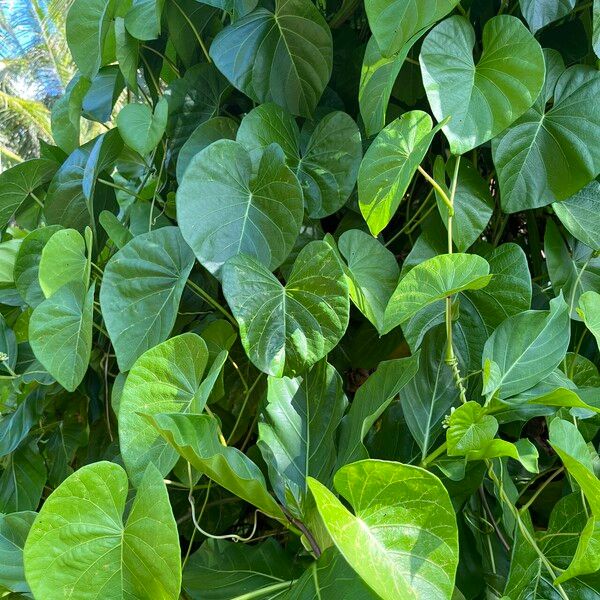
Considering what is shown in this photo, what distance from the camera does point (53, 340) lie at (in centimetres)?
58

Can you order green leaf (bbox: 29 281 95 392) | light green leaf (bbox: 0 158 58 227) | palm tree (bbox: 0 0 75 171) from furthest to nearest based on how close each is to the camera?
palm tree (bbox: 0 0 75 171) < light green leaf (bbox: 0 158 58 227) < green leaf (bbox: 29 281 95 392)

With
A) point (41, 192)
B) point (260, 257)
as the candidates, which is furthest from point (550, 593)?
point (41, 192)

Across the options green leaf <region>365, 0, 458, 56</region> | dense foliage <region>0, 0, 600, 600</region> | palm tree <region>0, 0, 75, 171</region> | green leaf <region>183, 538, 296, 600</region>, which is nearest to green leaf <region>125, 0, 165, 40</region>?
dense foliage <region>0, 0, 600, 600</region>

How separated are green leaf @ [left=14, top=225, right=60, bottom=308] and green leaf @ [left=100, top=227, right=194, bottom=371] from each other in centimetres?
14

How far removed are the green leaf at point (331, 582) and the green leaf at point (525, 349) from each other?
143 mm

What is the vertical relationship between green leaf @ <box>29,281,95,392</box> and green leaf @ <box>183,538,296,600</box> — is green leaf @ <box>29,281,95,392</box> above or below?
above

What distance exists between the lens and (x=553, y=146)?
0.56 metres

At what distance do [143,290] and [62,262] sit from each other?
0.10 m

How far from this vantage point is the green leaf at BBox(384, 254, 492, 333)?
0.47 m

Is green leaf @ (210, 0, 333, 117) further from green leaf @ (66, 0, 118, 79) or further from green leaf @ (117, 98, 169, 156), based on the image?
green leaf @ (66, 0, 118, 79)

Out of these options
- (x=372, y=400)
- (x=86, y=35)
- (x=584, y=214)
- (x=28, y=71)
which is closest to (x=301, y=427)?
(x=372, y=400)

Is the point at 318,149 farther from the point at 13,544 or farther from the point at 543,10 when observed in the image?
the point at 13,544

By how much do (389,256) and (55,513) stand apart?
0.31 m

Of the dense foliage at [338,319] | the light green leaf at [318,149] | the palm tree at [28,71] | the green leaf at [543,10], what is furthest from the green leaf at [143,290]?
the palm tree at [28,71]
